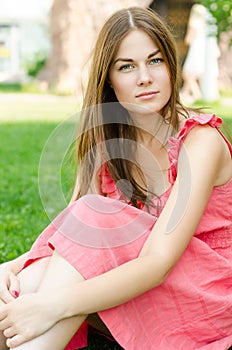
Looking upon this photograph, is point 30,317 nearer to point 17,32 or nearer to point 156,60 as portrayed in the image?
point 156,60

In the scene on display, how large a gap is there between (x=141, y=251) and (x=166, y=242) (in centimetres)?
6

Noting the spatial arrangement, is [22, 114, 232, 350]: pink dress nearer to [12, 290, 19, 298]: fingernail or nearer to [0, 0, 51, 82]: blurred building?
[12, 290, 19, 298]: fingernail

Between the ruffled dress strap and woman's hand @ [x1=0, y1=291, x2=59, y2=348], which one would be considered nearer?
woman's hand @ [x1=0, y1=291, x2=59, y2=348]

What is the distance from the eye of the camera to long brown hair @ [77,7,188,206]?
1872mm

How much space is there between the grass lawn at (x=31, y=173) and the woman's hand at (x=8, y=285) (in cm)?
24

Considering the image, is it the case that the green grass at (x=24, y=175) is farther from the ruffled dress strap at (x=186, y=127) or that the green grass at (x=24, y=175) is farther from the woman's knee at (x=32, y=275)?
the ruffled dress strap at (x=186, y=127)

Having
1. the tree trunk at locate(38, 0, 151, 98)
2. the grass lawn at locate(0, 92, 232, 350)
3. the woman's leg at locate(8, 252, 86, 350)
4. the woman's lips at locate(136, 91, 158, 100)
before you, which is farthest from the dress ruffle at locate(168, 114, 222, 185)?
the tree trunk at locate(38, 0, 151, 98)

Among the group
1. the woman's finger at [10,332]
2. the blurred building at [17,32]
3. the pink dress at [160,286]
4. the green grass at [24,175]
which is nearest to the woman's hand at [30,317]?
the woman's finger at [10,332]

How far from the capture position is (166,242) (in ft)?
5.31

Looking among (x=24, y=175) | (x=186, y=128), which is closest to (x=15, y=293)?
(x=186, y=128)

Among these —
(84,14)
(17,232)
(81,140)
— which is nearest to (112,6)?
(84,14)

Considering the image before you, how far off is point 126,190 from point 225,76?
10.8 m

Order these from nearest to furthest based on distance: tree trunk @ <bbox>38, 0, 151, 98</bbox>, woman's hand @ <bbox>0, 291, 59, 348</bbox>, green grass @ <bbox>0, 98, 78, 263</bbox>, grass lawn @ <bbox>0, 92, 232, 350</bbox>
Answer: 1. woman's hand @ <bbox>0, 291, 59, 348</bbox>
2. grass lawn @ <bbox>0, 92, 232, 350</bbox>
3. green grass @ <bbox>0, 98, 78, 263</bbox>
4. tree trunk @ <bbox>38, 0, 151, 98</bbox>

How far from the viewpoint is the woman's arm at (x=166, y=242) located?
1.59m
